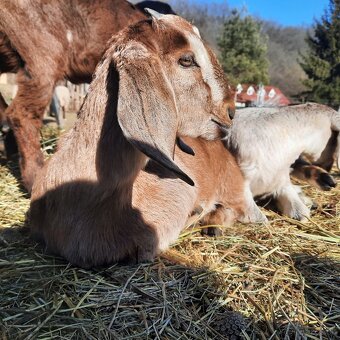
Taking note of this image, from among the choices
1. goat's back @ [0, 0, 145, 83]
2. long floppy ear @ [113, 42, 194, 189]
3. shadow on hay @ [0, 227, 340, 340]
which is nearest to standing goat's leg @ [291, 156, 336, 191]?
shadow on hay @ [0, 227, 340, 340]

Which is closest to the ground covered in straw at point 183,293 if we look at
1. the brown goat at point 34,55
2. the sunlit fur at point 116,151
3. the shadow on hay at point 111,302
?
the shadow on hay at point 111,302

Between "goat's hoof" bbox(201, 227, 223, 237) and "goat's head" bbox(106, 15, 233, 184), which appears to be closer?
"goat's head" bbox(106, 15, 233, 184)

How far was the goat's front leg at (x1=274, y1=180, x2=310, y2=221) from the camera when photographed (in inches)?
140

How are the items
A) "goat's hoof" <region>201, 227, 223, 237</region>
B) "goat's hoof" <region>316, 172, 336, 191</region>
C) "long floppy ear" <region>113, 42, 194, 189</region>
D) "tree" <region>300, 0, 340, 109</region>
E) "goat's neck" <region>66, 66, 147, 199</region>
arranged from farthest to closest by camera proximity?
"tree" <region>300, 0, 340, 109</region>, "goat's hoof" <region>316, 172, 336, 191</region>, "goat's hoof" <region>201, 227, 223, 237</region>, "goat's neck" <region>66, 66, 147, 199</region>, "long floppy ear" <region>113, 42, 194, 189</region>

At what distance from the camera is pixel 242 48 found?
3562cm

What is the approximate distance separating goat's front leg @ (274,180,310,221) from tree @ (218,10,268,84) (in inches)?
1257

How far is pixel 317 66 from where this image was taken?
31875 mm

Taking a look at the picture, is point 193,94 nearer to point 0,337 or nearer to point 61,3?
point 0,337

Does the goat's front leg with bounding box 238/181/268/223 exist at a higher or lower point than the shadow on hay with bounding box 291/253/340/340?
lower

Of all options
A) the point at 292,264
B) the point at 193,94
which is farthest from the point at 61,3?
the point at 292,264

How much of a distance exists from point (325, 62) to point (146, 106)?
108ft

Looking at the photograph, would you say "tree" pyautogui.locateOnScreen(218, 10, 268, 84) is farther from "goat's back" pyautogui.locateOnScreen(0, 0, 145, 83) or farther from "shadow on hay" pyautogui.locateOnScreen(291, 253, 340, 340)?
"shadow on hay" pyautogui.locateOnScreen(291, 253, 340, 340)

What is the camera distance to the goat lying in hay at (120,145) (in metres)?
2.10

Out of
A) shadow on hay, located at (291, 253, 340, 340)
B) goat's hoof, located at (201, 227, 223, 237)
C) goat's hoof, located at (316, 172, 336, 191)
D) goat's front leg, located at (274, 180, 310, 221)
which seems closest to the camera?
shadow on hay, located at (291, 253, 340, 340)
